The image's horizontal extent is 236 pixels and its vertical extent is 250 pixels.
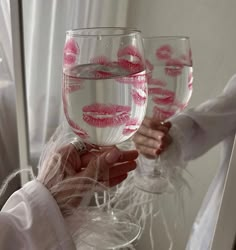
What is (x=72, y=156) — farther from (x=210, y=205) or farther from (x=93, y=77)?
(x=210, y=205)

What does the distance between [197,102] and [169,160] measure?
0.13 meters

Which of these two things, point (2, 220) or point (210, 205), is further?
point (210, 205)

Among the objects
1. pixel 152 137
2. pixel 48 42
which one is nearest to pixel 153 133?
pixel 152 137

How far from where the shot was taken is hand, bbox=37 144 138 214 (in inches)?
14.8

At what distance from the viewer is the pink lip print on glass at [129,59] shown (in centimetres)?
37

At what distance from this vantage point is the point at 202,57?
23.1 inches

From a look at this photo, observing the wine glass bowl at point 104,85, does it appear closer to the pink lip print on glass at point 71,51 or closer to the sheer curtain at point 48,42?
the pink lip print on glass at point 71,51

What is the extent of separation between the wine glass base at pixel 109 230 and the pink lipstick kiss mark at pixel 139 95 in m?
0.12

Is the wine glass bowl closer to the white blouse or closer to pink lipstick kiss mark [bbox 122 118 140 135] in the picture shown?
pink lipstick kiss mark [bbox 122 118 140 135]

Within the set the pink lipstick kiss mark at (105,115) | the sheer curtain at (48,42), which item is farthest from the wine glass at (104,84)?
the sheer curtain at (48,42)

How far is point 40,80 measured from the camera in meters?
0.73

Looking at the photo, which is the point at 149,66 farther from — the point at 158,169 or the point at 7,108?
the point at 7,108

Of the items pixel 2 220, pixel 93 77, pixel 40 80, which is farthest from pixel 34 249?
pixel 40 80

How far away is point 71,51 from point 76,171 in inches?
4.5
